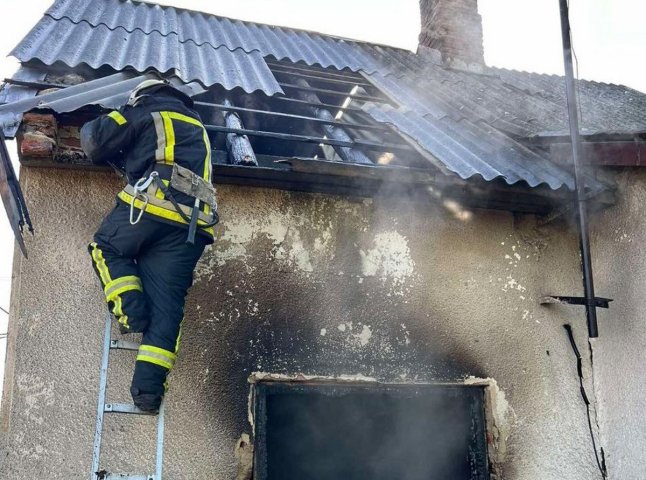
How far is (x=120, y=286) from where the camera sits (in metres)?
2.93

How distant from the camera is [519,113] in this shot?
5.43 meters

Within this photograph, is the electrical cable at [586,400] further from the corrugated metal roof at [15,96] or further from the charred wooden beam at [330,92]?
the corrugated metal roof at [15,96]

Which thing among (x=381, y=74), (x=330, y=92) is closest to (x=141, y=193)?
(x=330, y=92)

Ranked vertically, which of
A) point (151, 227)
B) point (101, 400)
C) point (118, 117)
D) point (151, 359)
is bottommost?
point (101, 400)

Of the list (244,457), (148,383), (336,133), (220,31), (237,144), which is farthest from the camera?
(220,31)

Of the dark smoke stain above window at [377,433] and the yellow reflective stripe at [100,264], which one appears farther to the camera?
the dark smoke stain above window at [377,433]

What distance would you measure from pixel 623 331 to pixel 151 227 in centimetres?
328

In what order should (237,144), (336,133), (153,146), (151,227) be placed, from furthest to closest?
(336,133), (237,144), (153,146), (151,227)

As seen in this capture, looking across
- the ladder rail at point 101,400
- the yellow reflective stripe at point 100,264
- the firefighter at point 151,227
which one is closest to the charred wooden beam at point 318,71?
the firefighter at point 151,227

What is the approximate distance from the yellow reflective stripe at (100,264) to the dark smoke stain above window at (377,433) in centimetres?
136

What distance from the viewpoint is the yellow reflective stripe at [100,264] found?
117 inches

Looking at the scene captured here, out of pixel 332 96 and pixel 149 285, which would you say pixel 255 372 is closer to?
pixel 149 285

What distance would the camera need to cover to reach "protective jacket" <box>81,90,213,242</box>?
3008mm

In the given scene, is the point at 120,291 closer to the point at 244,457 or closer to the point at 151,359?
the point at 151,359
